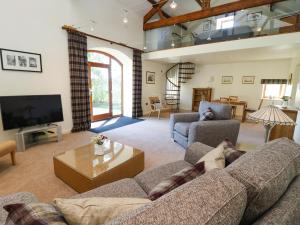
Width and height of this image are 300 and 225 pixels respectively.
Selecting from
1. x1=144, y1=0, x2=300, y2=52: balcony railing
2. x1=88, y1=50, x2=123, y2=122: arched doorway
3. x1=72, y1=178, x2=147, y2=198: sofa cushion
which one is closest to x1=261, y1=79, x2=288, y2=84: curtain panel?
x1=144, y1=0, x2=300, y2=52: balcony railing

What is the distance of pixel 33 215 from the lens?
0.64 metres

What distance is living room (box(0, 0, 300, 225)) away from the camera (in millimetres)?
697

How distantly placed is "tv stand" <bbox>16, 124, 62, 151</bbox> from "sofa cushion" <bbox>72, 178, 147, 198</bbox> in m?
2.51

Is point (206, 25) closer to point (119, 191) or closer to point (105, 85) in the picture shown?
point (105, 85)

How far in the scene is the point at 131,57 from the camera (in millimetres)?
5707

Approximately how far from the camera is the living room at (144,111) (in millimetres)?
697

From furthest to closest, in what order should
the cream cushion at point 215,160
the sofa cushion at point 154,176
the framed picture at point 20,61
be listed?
the framed picture at point 20,61 < the sofa cushion at point 154,176 < the cream cushion at point 215,160

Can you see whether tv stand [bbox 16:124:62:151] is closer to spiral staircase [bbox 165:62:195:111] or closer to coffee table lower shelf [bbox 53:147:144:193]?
coffee table lower shelf [bbox 53:147:144:193]

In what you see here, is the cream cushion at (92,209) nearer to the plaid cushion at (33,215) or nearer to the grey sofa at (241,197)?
the plaid cushion at (33,215)

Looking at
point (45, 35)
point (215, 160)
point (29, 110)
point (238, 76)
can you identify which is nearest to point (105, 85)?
point (45, 35)

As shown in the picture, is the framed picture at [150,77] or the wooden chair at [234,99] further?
the framed picture at [150,77]

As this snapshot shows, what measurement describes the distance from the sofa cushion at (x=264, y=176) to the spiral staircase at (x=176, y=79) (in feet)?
22.3

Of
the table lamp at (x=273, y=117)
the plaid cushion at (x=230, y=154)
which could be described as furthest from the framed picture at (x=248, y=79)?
the plaid cushion at (x=230, y=154)

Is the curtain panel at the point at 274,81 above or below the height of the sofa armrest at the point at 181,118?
above
